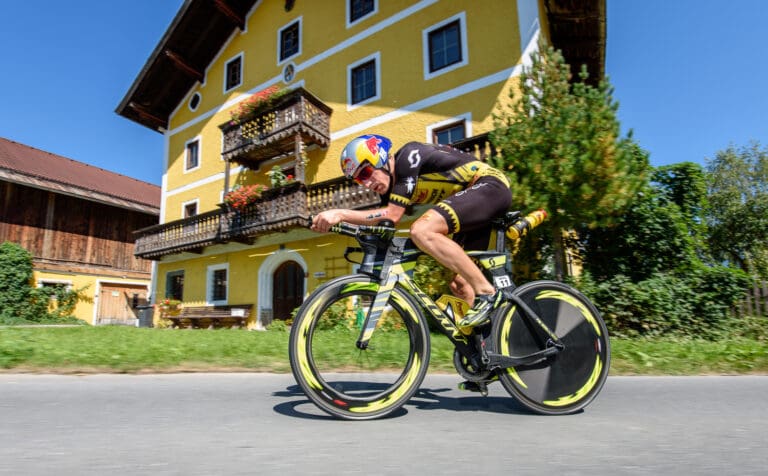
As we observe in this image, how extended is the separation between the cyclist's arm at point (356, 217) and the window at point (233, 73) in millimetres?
→ 19564

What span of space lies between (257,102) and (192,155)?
21.6 feet

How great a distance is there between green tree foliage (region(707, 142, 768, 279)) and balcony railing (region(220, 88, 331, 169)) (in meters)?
24.0

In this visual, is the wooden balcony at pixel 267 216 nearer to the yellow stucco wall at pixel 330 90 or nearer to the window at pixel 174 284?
the yellow stucco wall at pixel 330 90

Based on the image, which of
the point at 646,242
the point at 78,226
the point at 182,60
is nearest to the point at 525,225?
the point at 646,242

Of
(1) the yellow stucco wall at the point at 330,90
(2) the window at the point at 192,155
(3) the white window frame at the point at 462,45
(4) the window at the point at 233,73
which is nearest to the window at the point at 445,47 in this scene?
(3) the white window frame at the point at 462,45

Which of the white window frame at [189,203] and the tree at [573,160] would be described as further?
the white window frame at [189,203]

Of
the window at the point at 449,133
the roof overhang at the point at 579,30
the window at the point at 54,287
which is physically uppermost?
the roof overhang at the point at 579,30

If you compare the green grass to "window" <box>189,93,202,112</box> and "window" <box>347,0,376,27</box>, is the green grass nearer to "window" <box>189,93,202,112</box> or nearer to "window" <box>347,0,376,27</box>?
"window" <box>347,0,376,27</box>

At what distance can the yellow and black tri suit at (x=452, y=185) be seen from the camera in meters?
2.43

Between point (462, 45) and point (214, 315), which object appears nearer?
point (462, 45)

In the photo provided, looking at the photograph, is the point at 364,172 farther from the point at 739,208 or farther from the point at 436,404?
the point at 739,208

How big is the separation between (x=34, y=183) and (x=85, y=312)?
23.1ft

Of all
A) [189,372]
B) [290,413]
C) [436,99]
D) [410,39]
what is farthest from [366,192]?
[290,413]

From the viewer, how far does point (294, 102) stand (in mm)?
15406
